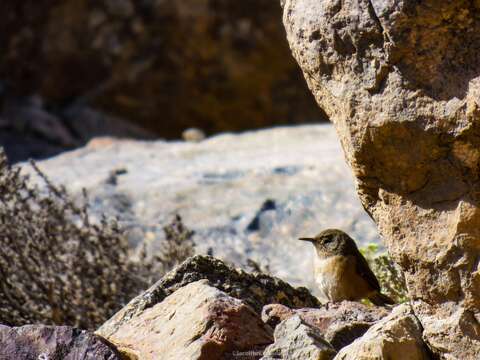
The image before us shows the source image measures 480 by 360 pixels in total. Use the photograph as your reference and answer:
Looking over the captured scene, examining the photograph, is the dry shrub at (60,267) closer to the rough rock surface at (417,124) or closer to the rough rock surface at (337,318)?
the rough rock surface at (337,318)

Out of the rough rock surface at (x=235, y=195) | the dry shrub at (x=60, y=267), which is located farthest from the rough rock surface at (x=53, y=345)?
the rough rock surface at (x=235, y=195)

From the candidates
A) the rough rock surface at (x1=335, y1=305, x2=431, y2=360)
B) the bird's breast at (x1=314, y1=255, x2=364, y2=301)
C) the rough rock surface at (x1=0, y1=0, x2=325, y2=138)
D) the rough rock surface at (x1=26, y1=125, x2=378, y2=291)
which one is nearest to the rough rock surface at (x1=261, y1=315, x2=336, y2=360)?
the rough rock surface at (x1=335, y1=305, x2=431, y2=360)

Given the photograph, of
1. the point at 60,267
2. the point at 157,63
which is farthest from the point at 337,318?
the point at 157,63

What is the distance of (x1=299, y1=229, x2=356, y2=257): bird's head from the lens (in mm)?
4789

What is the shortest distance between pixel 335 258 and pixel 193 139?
5.36 meters

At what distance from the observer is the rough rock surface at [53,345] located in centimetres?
344

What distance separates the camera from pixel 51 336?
3.50 metres

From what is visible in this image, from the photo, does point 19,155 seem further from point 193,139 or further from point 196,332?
point 196,332

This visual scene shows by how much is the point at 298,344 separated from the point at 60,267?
9.47ft

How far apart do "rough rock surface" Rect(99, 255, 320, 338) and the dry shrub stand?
1.56m

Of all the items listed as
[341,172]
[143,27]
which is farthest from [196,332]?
[143,27]

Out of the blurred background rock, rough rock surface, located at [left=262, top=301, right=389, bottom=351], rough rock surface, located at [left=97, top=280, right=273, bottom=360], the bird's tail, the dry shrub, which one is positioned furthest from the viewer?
the blurred background rock

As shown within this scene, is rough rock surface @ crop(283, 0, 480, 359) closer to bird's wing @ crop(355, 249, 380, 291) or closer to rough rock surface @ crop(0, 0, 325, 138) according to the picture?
bird's wing @ crop(355, 249, 380, 291)

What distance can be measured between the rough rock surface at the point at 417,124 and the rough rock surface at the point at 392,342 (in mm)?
41
